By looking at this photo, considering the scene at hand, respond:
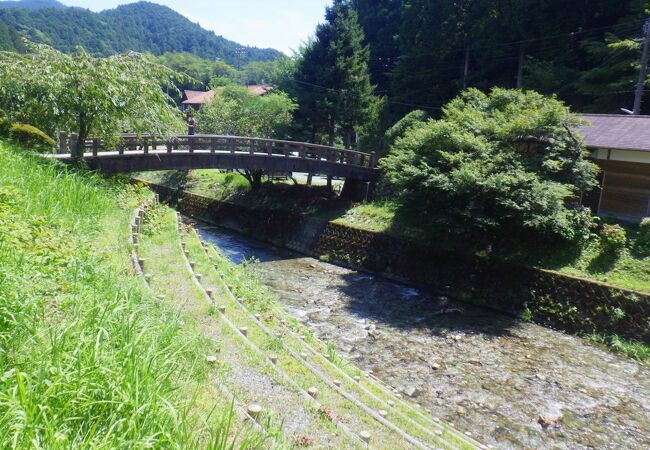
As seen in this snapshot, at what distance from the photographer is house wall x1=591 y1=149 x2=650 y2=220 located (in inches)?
642

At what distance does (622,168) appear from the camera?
16.9m

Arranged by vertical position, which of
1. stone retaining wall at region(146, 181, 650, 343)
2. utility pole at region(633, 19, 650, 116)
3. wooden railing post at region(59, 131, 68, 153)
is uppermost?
utility pole at region(633, 19, 650, 116)

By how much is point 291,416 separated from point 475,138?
47.8 ft

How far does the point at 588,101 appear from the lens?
27344 millimetres

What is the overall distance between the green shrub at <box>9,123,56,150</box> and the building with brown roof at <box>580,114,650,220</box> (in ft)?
60.9

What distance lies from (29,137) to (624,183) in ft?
65.7

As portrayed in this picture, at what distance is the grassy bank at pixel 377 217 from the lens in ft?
47.7

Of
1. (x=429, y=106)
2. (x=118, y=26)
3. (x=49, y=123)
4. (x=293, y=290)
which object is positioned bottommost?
(x=293, y=290)

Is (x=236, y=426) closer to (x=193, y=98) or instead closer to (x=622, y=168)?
(x=622, y=168)

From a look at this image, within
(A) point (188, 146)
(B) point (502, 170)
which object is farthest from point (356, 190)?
(B) point (502, 170)

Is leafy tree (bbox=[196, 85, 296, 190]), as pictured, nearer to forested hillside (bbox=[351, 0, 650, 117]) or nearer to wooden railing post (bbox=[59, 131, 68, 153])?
forested hillside (bbox=[351, 0, 650, 117])

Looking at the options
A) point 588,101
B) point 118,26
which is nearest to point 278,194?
point 588,101

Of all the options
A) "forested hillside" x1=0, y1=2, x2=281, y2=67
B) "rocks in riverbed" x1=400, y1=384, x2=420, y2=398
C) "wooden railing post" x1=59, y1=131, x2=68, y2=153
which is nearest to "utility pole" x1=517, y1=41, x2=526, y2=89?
"rocks in riverbed" x1=400, y1=384, x2=420, y2=398

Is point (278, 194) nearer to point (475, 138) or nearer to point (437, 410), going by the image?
point (475, 138)
